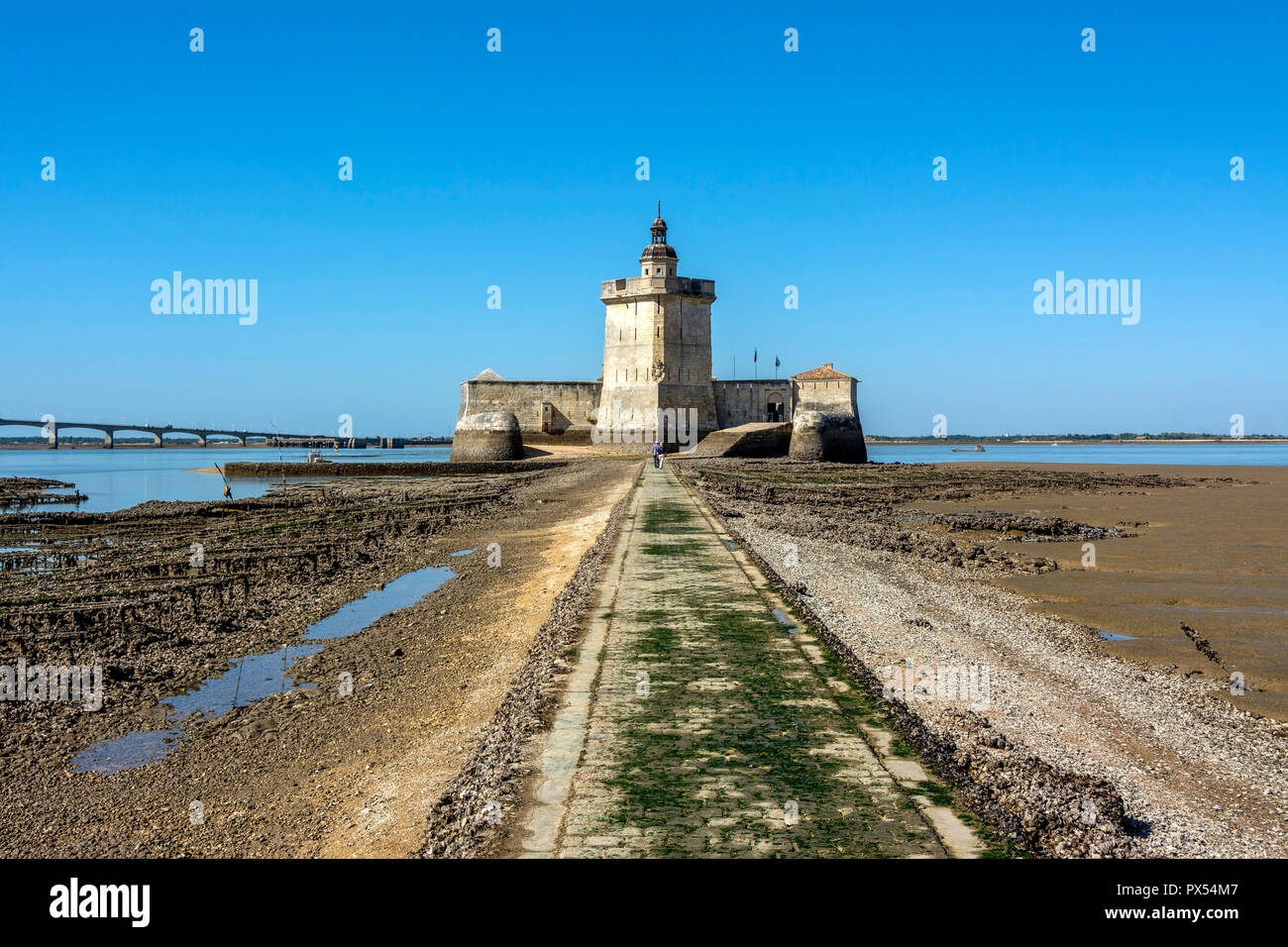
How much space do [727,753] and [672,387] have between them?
5134 cm

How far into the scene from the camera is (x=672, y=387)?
55812mm

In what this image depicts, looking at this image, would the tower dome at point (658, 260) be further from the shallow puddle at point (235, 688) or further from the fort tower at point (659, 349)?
the shallow puddle at point (235, 688)

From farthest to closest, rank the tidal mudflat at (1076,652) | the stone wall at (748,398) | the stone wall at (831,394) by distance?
the stone wall at (748,398), the stone wall at (831,394), the tidal mudflat at (1076,652)

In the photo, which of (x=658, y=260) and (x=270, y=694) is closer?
(x=270, y=694)

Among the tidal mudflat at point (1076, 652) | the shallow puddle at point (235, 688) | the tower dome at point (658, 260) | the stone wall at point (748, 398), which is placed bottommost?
the shallow puddle at point (235, 688)

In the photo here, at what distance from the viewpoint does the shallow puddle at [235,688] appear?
6754 mm

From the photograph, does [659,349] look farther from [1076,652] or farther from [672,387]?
[1076,652]

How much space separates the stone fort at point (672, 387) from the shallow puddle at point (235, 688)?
42.9 metres

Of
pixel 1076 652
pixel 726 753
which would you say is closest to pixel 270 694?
pixel 726 753

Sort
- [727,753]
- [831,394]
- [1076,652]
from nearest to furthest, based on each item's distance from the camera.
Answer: [727,753] < [1076,652] < [831,394]

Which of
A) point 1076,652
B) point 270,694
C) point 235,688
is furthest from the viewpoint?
point 1076,652

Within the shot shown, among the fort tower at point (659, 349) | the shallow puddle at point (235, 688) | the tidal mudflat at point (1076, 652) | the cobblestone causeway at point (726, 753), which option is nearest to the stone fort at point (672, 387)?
the fort tower at point (659, 349)
